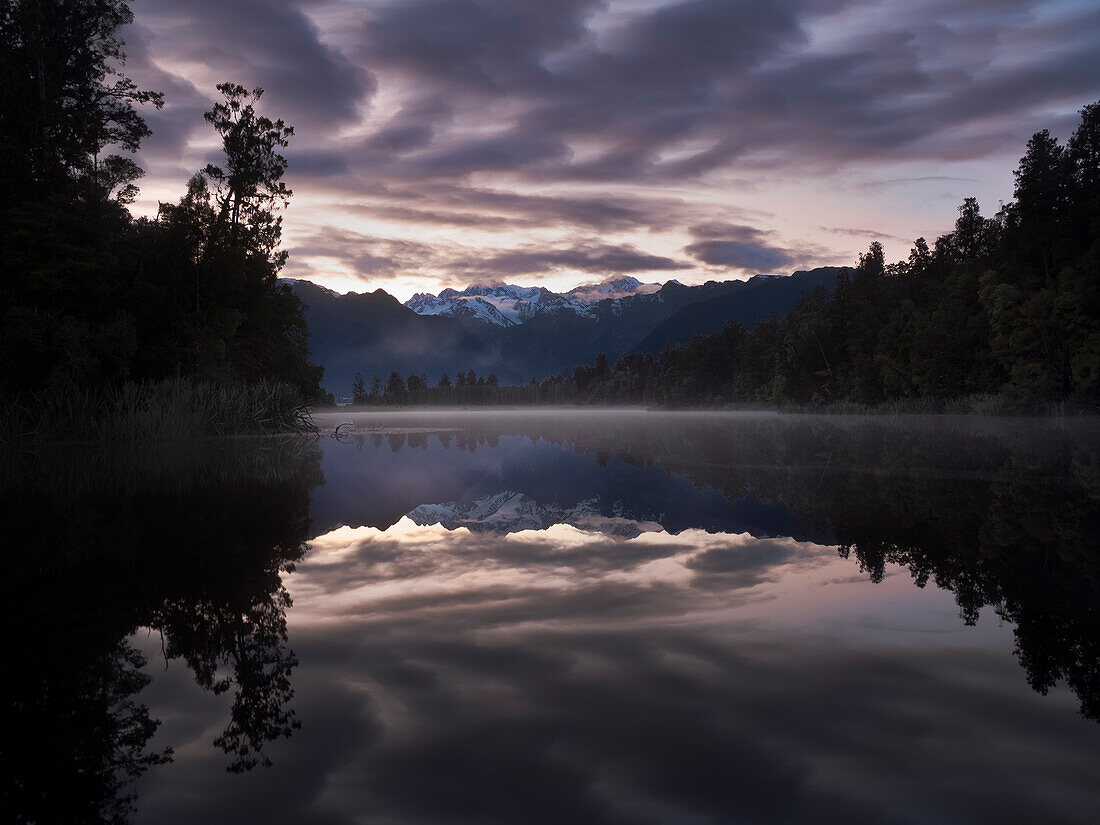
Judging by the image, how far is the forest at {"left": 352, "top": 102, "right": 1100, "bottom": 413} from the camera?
47.4 meters

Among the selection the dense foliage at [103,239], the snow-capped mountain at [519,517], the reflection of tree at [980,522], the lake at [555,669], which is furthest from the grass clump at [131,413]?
the snow-capped mountain at [519,517]

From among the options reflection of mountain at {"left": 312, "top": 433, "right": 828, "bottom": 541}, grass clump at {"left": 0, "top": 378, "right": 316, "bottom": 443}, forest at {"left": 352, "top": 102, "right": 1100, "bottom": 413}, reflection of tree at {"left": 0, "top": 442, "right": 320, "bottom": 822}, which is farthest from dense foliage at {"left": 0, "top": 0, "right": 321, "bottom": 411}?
forest at {"left": 352, "top": 102, "right": 1100, "bottom": 413}

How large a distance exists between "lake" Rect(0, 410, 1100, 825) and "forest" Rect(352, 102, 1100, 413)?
4783 cm

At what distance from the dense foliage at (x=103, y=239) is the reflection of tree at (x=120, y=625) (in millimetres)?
17659

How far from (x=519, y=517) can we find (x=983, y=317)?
5881cm

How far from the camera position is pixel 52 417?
23.9 m

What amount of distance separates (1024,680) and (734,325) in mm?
130254

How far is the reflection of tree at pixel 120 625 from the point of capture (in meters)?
2.79

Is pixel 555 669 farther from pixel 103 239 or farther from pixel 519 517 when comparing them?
pixel 103 239

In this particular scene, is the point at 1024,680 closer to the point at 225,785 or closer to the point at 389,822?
the point at 389,822

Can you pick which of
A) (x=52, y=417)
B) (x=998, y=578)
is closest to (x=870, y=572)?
(x=998, y=578)

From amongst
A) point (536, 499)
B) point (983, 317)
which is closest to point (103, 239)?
point (536, 499)

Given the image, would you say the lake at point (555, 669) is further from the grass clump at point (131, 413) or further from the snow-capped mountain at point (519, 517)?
the grass clump at point (131, 413)

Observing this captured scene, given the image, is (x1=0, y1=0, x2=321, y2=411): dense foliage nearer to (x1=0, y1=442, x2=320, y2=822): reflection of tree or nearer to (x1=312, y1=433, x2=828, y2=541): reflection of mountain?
(x1=312, y1=433, x2=828, y2=541): reflection of mountain
